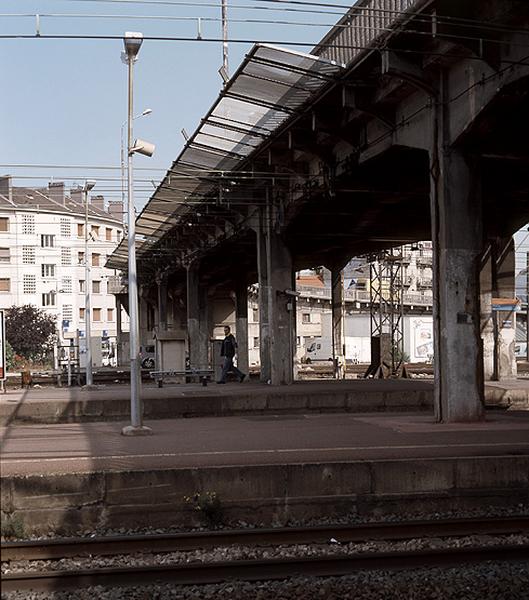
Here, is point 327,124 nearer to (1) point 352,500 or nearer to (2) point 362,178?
(2) point 362,178

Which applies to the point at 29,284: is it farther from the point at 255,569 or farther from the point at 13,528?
the point at 255,569

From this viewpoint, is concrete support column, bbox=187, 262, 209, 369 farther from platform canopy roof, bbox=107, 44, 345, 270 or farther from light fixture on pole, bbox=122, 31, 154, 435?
light fixture on pole, bbox=122, 31, 154, 435

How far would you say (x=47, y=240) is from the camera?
278ft

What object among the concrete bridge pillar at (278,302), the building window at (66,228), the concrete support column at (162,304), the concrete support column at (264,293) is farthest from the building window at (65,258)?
the concrete bridge pillar at (278,302)

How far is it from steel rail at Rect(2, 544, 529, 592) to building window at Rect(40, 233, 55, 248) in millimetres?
77170

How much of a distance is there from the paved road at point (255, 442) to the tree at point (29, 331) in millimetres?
49598

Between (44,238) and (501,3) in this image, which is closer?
(501,3)

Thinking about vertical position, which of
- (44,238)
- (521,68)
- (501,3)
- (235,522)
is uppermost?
(44,238)

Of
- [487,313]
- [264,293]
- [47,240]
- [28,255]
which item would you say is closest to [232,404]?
[264,293]

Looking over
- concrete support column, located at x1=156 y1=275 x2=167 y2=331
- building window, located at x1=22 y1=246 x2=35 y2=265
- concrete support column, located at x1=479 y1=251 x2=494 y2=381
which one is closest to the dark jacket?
concrete support column, located at x1=479 y1=251 x2=494 y2=381

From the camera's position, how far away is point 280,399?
83.8 feet

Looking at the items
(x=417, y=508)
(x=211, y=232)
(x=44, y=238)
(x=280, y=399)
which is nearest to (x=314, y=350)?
(x=44, y=238)

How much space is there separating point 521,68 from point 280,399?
1306 cm

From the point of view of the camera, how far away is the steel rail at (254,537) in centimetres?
1036
